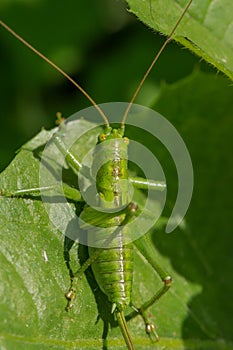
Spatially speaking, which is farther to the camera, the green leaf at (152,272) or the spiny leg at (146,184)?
the spiny leg at (146,184)

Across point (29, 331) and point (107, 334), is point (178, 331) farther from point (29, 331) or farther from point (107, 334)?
point (29, 331)

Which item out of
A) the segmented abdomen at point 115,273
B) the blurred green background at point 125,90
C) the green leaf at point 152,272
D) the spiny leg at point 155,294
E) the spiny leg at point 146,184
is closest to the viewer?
the green leaf at point 152,272

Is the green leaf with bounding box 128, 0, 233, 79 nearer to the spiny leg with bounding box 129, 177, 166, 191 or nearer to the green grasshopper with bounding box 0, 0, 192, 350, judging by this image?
the green grasshopper with bounding box 0, 0, 192, 350

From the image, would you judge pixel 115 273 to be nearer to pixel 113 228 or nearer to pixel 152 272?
pixel 113 228

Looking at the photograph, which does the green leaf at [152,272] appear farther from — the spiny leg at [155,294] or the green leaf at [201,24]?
the green leaf at [201,24]

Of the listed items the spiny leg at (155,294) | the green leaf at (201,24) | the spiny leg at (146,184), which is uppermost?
the green leaf at (201,24)

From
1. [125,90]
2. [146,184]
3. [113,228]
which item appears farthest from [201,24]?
[125,90]

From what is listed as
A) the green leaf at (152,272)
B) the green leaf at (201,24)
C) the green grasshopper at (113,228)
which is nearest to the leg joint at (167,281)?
the green grasshopper at (113,228)
